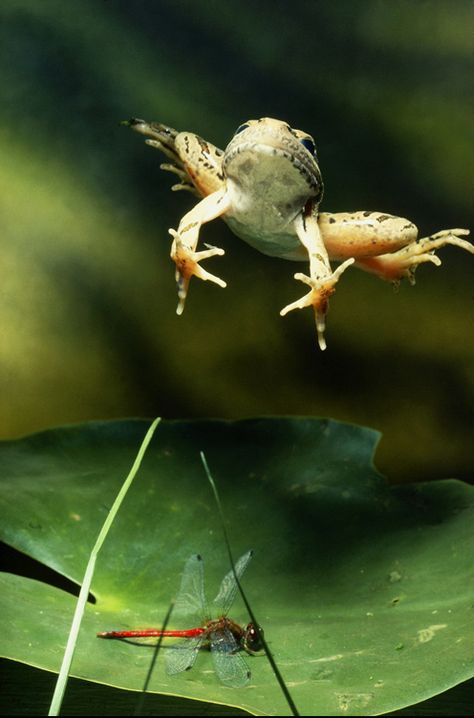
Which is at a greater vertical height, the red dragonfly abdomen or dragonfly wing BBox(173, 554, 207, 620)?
dragonfly wing BBox(173, 554, 207, 620)

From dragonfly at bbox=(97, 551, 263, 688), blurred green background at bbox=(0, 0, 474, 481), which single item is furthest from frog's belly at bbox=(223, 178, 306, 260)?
blurred green background at bbox=(0, 0, 474, 481)

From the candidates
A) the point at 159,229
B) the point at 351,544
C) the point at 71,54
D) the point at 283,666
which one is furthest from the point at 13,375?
the point at 283,666

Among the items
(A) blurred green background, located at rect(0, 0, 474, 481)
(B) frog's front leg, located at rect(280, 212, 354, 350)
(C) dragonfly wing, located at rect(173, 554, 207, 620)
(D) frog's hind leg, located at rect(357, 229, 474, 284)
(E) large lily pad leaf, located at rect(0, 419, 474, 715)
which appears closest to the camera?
(B) frog's front leg, located at rect(280, 212, 354, 350)

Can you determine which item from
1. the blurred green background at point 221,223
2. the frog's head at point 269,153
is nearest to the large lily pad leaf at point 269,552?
the blurred green background at point 221,223

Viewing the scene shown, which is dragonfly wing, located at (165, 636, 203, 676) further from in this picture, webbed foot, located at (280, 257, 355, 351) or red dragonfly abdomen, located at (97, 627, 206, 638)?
webbed foot, located at (280, 257, 355, 351)

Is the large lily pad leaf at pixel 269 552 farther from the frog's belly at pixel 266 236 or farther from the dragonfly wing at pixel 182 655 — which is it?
the frog's belly at pixel 266 236

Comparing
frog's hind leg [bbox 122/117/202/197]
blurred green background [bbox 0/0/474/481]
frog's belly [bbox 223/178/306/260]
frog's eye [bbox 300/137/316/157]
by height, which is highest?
blurred green background [bbox 0/0/474/481]
